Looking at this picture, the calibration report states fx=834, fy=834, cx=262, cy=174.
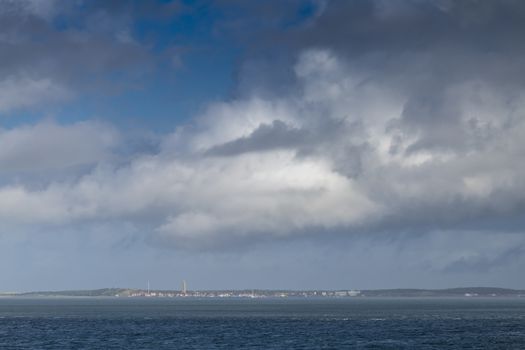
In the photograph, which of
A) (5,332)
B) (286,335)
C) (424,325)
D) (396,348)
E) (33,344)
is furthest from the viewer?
(424,325)

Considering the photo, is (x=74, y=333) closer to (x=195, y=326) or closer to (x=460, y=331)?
(x=195, y=326)

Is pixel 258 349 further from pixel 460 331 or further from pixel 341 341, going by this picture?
pixel 460 331

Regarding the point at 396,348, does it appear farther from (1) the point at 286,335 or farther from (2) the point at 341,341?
(1) the point at 286,335

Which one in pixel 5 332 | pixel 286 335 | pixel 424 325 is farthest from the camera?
pixel 424 325

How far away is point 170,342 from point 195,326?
48651 millimetres

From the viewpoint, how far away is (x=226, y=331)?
531 ft

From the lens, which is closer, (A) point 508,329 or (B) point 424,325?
(A) point 508,329

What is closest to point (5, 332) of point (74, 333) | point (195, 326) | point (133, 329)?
point (74, 333)

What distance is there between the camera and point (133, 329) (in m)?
168

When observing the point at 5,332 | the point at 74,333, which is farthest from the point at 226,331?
the point at 5,332

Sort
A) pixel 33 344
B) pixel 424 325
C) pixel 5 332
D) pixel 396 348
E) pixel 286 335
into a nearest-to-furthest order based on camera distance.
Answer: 1. pixel 396 348
2. pixel 33 344
3. pixel 286 335
4. pixel 5 332
5. pixel 424 325

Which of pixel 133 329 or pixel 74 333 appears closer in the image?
pixel 74 333

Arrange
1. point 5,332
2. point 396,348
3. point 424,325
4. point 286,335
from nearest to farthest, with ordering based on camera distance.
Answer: point 396,348 < point 286,335 < point 5,332 < point 424,325

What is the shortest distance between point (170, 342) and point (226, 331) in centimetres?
3118
